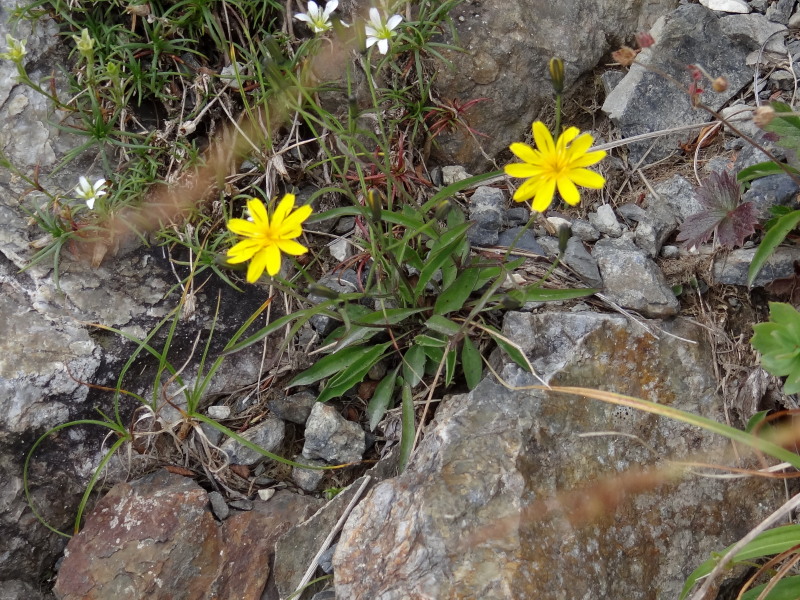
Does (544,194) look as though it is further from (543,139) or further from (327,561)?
(327,561)

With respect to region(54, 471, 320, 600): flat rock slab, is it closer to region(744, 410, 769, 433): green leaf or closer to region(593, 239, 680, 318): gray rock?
region(593, 239, 680, 318): gray rock

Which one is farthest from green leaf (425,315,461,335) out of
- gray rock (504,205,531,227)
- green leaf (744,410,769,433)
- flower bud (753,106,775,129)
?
flower bud (753,106,775,129)

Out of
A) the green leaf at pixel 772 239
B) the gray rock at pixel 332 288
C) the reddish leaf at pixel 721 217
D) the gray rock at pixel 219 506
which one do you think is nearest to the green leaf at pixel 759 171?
the reddish leaf at pixel 721 217

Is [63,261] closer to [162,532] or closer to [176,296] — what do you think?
[176,296]

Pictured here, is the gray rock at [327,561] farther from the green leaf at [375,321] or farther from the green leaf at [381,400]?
the green leaf at [375,321]

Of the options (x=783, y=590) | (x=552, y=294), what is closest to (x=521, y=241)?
(x=552, y=294)

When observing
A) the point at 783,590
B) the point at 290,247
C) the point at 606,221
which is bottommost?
the point at 783,590
